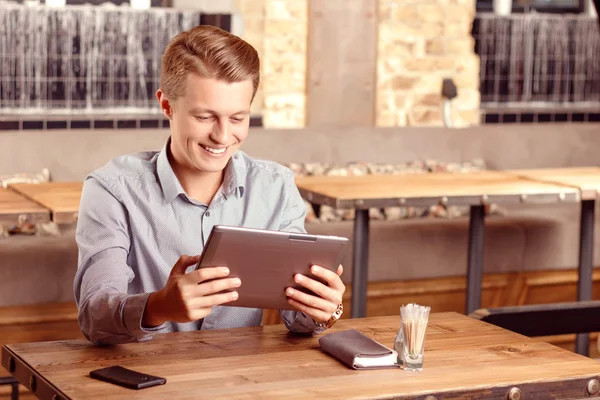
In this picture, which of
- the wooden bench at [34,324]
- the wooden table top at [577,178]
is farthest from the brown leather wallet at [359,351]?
the wooden table top at [577,178]

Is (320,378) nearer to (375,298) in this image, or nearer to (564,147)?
(375,298)

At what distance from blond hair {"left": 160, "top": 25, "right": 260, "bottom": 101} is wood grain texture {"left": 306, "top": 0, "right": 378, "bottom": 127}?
376 centimetres

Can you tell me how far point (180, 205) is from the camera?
232 centimetres

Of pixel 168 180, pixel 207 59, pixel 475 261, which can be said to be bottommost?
pixel 475 261

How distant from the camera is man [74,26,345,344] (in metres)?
2.07

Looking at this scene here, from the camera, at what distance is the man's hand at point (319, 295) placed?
202cm

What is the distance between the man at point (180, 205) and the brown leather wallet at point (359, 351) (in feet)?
0.19

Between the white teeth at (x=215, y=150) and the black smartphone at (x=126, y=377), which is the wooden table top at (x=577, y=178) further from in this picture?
the black smartphone at (x=126, y=377)

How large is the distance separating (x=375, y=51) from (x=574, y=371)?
433 cm

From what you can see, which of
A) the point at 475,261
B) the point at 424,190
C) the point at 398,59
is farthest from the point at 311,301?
the point at 398,59

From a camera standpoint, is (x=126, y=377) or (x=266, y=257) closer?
(x=126, y=377)

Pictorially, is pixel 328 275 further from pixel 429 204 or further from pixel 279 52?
pixel 279 52

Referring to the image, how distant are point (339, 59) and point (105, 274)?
159 inches

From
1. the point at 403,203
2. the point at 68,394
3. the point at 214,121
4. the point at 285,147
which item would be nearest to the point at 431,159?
the point at 285,147
